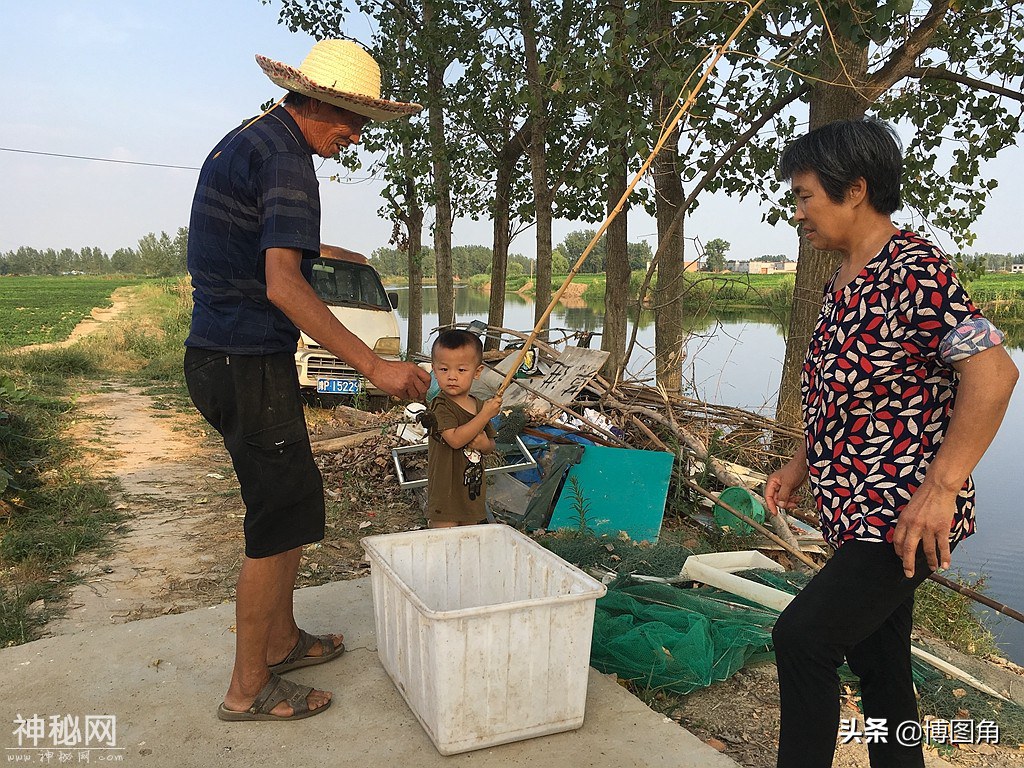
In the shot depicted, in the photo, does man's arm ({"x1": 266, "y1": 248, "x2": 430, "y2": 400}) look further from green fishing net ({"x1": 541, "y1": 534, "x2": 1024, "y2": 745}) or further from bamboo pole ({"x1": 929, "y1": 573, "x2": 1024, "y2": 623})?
bamboo pole ({"x1": 929, "y1": 573, "x2": 1024, "y2": 623})

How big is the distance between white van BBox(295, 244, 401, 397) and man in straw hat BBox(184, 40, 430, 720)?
6.96 m

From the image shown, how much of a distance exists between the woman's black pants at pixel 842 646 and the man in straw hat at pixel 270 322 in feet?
4.38

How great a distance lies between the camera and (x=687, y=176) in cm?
691

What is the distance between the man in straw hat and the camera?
91.1 inches

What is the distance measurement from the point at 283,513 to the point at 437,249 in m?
11.5

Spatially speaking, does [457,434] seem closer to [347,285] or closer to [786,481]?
[786,481]

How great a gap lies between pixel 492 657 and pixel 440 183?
36.7 ft

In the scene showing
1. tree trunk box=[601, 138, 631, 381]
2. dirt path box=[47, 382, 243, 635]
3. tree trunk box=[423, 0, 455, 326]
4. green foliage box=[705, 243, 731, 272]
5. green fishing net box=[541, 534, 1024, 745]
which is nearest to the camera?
green fishing net box=[541, 534, 1024, 745]

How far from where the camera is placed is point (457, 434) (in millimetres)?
3432

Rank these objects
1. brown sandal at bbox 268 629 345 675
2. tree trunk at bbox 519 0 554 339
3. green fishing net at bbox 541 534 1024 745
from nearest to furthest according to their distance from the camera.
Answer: brown sandal at bbox 268 629 345 675, green fishing net at bbox 541 534 1024 745, tree trunk at bbox 519 0 554 339

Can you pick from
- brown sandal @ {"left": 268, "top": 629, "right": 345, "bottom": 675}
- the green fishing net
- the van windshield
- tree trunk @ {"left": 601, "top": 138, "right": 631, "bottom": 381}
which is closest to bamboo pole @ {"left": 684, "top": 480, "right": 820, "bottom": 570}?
the green fishing net

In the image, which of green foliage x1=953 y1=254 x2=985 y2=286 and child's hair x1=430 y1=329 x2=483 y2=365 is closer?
child's hair x1=430 y1=329 x2=483 y2=365

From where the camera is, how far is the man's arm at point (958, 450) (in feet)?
5.30

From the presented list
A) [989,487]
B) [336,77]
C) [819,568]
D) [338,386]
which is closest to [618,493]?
[819,568]
